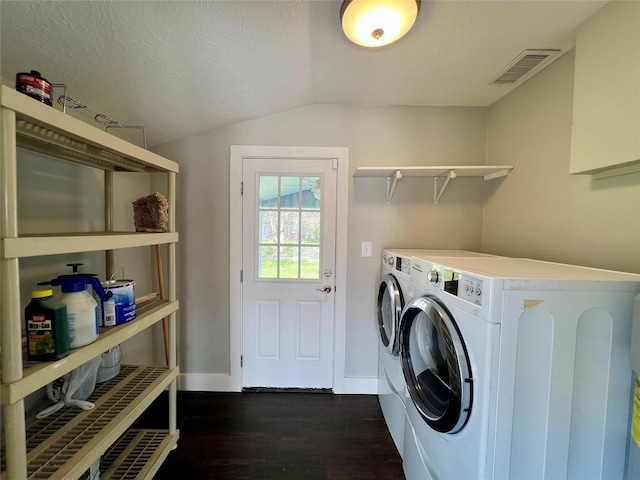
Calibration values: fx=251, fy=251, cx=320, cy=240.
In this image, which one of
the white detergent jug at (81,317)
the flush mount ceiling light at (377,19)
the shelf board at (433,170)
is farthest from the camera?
the shelf board at (433,170)

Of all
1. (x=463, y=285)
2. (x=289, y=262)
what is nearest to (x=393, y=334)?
(x=463, y=285)

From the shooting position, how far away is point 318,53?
4.48ft

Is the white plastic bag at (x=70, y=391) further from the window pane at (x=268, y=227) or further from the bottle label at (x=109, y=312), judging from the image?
the window pane at (x=268, y=227)

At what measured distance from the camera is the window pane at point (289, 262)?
2.01 m

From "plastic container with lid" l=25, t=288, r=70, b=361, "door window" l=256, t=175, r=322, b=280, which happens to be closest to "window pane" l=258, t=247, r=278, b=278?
"door window" l=256, t=175, r=322, b=280

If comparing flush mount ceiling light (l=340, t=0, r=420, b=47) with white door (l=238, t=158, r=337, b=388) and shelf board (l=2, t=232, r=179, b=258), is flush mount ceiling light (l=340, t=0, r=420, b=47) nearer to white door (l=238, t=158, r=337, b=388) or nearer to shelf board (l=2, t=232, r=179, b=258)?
white door (l=238, t=158, r=337, b=388)

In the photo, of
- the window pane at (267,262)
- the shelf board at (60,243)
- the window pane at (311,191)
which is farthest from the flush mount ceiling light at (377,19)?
the window pane at (267,262)

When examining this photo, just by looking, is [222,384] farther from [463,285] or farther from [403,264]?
[463,285]

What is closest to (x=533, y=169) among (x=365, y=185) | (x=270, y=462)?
(x=365, y=185)

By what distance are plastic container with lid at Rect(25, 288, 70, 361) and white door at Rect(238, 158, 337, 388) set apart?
1.21 m

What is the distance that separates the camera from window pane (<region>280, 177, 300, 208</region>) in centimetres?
198

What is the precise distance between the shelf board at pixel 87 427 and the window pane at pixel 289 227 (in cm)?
112

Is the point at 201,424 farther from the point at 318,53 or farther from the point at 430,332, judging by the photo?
the point at 318,53

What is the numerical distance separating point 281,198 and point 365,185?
2.20ft
